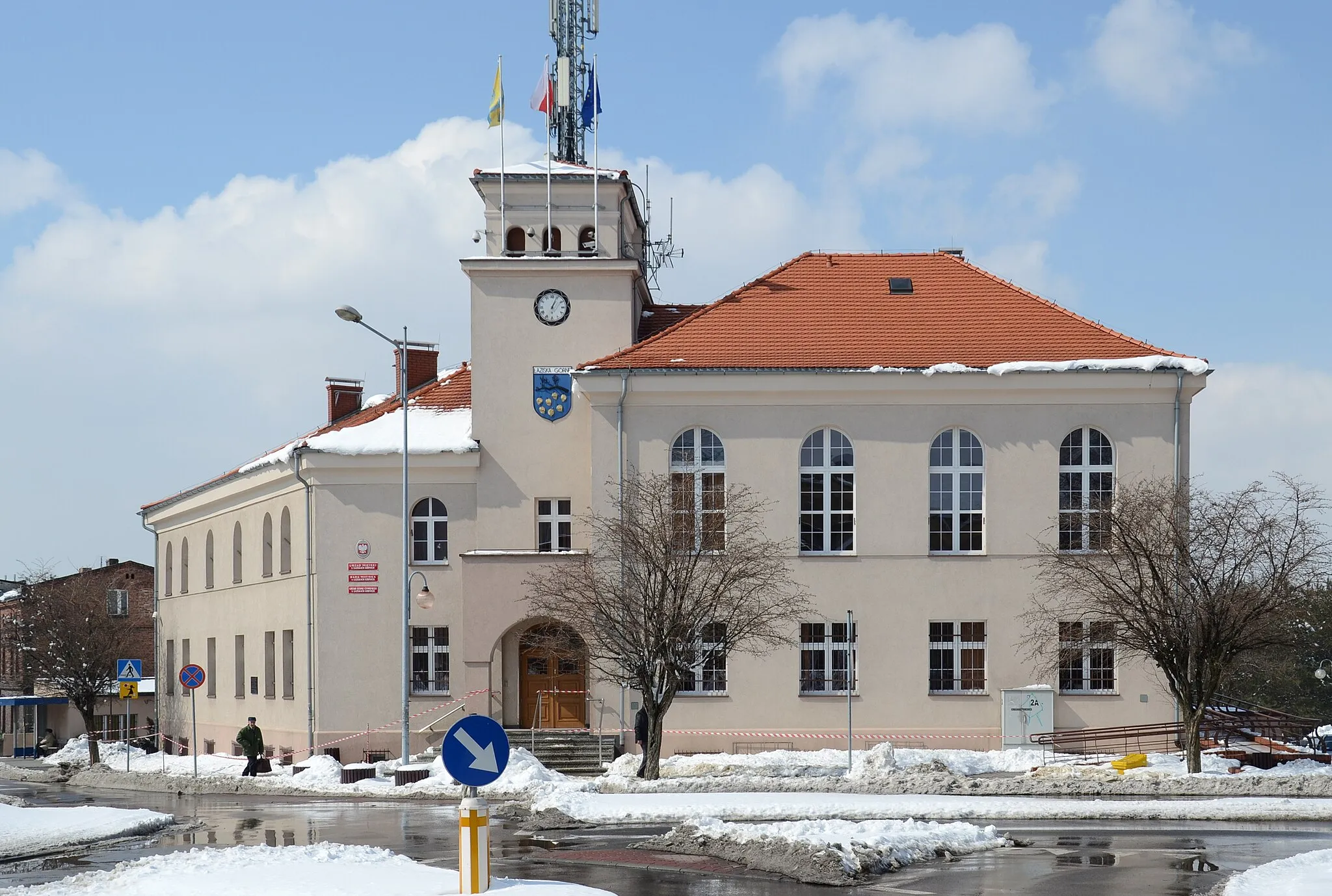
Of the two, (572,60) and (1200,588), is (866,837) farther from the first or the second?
(572,60)

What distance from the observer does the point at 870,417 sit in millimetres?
34750

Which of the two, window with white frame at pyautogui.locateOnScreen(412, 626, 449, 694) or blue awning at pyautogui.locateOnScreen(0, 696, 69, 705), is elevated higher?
window with white frame at pyautogui.locateOnScreen(412, 626, 449, 694)

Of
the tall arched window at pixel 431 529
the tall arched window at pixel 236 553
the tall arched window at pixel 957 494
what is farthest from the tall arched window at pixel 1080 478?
the tall arched window at pixel 236 553

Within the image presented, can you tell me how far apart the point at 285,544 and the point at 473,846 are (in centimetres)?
2876

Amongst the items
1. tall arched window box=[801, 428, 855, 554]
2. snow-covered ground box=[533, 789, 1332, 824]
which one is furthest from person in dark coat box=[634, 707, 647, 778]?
snow-covered ground box=[533, 789, 1332, 824]

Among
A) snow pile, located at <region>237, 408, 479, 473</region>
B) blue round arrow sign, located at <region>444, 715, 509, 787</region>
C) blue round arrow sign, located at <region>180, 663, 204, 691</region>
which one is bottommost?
blue round arrow sign, located at <region>180, 663, 204, 691</region>

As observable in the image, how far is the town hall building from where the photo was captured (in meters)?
34.2

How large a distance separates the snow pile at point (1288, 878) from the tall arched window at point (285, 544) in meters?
28.6

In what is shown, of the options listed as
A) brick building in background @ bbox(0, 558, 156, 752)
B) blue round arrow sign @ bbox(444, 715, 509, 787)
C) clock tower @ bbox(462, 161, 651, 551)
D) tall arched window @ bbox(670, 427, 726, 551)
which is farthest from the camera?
brick building in background @ bbox(0, 558, 156, 752)

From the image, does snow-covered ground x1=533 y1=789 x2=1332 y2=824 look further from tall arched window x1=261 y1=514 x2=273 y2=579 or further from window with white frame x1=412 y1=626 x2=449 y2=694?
tall arched window x1=261 y1=514 x2=273 y2=579

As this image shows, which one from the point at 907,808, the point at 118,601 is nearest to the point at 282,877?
the point at 907,808

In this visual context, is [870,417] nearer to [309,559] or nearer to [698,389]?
[698,389]

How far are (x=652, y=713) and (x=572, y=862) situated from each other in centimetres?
1211

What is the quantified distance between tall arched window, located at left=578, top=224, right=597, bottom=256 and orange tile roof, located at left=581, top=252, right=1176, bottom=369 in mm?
3118
